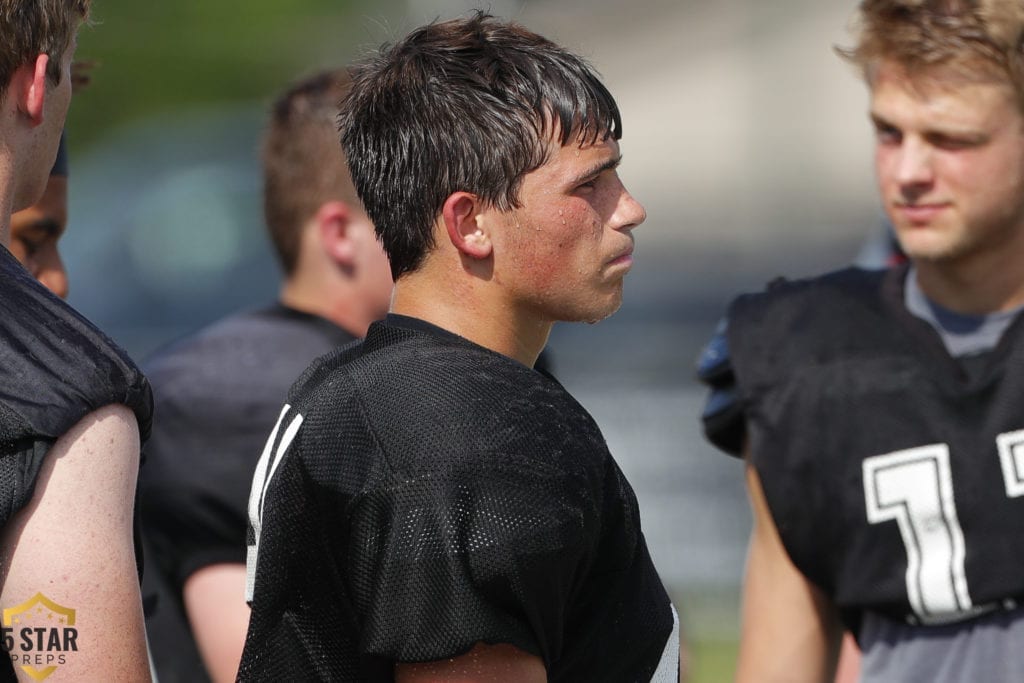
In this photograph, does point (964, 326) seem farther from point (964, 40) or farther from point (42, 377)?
point (42, 377)

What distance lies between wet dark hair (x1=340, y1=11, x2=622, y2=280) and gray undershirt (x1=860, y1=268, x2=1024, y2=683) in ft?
3.85

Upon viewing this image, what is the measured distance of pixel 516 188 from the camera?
1964 millimetres

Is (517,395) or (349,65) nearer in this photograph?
(517,395)

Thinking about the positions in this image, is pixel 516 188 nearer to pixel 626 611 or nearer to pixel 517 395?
pixel 517 395

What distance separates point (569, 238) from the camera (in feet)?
6.52

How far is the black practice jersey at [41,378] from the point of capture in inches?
68.4

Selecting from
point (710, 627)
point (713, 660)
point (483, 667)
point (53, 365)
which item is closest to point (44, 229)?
point (53, 365)

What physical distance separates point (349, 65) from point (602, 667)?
1.03 meters

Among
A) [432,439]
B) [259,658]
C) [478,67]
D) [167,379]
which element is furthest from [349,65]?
[167,379]

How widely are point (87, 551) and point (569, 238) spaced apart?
750 mm

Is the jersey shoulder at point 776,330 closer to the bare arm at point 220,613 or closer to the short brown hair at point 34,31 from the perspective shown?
the bare arm at point 220,613

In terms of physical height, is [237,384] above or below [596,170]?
Answer: below

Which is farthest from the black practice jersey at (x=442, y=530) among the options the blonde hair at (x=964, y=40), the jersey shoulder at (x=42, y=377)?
the blonde hair at (x=964, y=40)

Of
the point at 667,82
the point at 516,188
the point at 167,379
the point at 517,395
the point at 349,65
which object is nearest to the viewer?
the point at 517,395
